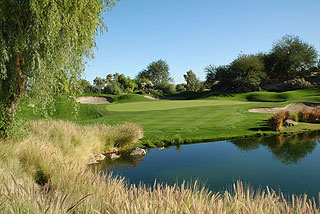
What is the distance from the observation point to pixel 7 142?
6207 millimetres

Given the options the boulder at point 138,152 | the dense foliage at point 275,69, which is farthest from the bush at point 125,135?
the dense foliage at point 275,69

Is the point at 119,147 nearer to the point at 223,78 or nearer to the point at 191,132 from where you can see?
the point at 191,132

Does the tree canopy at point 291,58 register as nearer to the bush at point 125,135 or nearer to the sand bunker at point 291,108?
the sand bunker at point 291,108

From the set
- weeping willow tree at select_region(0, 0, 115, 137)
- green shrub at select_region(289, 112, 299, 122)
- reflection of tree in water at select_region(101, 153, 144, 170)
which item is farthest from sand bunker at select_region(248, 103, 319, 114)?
weeping willow tree at select_region(0, 0, 115, 137)

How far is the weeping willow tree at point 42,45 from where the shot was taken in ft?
17.9

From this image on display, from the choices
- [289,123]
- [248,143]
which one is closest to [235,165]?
[248,143]

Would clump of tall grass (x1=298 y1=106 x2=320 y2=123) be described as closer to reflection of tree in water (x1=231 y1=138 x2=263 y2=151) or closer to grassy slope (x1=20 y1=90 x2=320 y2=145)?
grassy slope (x1=20 y1=90 x2=320 y2=145)

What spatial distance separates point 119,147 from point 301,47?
1792 inches

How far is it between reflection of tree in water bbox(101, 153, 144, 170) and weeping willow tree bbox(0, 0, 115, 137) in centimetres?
316

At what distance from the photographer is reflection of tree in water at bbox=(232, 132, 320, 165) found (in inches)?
372

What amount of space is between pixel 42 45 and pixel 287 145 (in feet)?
33.9

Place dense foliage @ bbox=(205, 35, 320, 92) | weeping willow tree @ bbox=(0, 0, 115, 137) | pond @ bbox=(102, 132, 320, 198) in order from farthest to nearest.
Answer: dense foliage @ bbox=(205, 35, 320, 92)
pond @ bbox=(102, 132, 320, 198)
weeping willow tree @ bbox=(0, 0, 115, 137)

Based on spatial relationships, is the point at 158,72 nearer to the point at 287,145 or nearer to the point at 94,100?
the point at 94,100

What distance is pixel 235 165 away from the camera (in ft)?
28.1
